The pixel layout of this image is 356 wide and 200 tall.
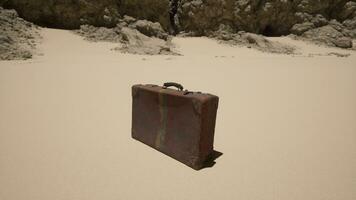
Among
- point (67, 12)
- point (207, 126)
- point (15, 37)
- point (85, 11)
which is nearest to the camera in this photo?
point (207, 126)

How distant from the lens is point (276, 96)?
3.73 metres

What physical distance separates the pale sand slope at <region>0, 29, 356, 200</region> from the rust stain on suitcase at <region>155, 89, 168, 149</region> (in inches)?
3.9

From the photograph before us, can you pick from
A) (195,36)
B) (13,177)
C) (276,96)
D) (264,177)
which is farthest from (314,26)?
(13,177)

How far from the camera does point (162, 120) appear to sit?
6.55ft

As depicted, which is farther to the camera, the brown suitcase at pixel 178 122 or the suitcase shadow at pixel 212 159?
the suitcase shadow at pixel 212 159

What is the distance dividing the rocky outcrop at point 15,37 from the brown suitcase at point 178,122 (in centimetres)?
576

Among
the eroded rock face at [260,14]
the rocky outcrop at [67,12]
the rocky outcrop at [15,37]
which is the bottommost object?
the rocky outcrop at [15,37]

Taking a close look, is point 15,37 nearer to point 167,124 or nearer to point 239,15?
point 167,124

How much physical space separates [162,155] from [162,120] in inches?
10.5

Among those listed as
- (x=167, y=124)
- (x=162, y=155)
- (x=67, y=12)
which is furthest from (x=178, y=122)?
(x=67, y=12)

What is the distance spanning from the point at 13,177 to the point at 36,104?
1.61 metres

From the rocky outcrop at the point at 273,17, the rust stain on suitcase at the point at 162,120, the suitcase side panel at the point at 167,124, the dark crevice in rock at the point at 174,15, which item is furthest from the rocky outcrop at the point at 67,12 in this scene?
the rust stain on suitcase at the point at 162,120

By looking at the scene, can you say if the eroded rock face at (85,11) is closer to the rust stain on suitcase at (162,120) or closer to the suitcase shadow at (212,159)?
the rust stain on suitcase at (162,120)

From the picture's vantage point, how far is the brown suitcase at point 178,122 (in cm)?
174
